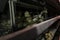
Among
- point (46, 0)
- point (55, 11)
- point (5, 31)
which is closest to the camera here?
point (5, 31)

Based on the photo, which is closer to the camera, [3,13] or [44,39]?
[3,13]

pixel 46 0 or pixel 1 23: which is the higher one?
pixel 46 0

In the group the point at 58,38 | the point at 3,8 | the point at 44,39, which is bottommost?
the point at 58,38

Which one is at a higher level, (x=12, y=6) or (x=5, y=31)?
(x=12, y=6)

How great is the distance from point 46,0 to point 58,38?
2.46ft

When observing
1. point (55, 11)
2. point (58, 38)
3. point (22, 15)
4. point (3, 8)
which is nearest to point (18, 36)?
point (3, 8)

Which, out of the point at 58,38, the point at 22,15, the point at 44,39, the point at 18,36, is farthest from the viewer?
the point at 58,38

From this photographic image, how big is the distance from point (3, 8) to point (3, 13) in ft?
0.13

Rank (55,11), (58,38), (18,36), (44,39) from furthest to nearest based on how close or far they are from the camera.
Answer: (55,11), (58,38), (44,39), (18,36)

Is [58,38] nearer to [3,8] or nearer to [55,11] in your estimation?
[55,11]

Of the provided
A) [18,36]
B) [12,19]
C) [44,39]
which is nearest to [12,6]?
[12,19]

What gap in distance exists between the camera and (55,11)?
2264 mm

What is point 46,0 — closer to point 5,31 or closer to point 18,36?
point 5,31

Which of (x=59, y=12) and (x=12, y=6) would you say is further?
(x=59, y=12)
